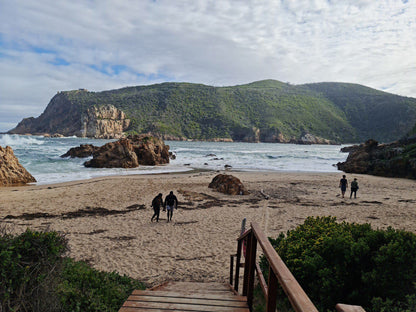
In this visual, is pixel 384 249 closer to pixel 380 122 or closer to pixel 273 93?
pixel 380 122

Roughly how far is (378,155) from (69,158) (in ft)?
128

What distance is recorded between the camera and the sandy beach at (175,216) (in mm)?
7316

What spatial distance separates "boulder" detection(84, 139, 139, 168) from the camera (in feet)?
96.8

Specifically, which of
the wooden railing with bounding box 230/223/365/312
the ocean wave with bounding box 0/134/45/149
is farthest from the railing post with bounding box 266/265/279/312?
the ocean wave with bounding box 0/134/45/149

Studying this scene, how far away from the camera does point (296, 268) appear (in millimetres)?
4137

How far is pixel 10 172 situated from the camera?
63.7 ft

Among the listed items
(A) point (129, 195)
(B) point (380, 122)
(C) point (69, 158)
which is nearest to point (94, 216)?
(A) point (129, 195)

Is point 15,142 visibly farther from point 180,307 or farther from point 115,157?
point 180,307

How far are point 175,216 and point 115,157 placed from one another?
20.7m

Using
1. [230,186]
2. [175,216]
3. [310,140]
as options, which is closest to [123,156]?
[230,186]

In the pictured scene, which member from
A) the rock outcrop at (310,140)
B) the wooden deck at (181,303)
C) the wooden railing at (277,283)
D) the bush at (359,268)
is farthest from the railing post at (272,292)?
the rock outcrop at (310,140)

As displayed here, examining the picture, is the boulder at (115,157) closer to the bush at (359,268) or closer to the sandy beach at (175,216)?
the sandy beach at (175,216)

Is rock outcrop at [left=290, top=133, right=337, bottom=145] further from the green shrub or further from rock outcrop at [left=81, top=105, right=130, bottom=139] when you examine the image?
the green shrub

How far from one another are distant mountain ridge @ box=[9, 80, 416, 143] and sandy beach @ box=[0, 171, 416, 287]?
91.3 m
